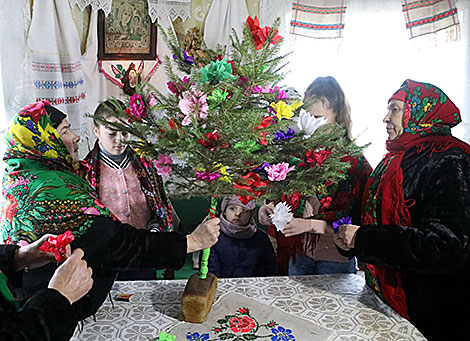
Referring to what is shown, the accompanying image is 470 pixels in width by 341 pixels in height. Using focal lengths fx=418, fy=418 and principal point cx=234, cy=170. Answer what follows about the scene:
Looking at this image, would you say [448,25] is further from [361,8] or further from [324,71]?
Answer: [324,71]

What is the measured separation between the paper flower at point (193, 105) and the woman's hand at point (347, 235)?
702 mm

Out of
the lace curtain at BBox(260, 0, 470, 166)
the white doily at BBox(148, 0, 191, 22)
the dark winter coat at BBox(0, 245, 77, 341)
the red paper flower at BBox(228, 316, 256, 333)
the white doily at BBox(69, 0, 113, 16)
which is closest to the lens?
the dark winter coat at BBox(0, 245, 77, 341)

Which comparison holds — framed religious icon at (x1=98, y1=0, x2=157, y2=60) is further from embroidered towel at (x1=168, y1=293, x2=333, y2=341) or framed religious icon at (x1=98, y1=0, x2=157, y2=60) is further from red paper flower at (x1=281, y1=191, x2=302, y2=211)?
embroidered towel at (x1=168, y1=293, x2=333, y2=341)

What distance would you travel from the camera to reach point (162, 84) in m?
3.56

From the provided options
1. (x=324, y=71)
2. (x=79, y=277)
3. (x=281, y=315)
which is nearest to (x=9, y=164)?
(x=79, y=277)

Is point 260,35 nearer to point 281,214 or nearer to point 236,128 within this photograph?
point 236,128

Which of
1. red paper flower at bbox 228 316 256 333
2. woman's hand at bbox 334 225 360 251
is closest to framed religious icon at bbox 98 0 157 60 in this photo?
woman's hand at bbox 334 225 360 251

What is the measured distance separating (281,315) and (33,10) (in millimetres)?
2855

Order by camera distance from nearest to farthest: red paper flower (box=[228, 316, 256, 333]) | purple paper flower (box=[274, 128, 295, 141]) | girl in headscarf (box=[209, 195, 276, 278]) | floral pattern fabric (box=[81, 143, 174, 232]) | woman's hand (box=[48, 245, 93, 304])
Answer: woman's hand (box=[48, 245, 93, 304]), red paper flower (box=[228, 316, 256, 333]), purple paper flower (box=[274, 128, 295, 141]), floral pattern fabric (box=[81, 143, 174, 232]), girl in headscarf (box=[209, 195, 276, 278])

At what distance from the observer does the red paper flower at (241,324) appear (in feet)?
4.55

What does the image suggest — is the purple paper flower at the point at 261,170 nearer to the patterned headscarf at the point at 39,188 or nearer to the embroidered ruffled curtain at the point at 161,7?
the patterned headscarf at the point at 39,188

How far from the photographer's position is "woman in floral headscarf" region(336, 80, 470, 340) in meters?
1.44

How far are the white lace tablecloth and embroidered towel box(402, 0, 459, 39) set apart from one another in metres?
2.57

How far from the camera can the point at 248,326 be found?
141cm
